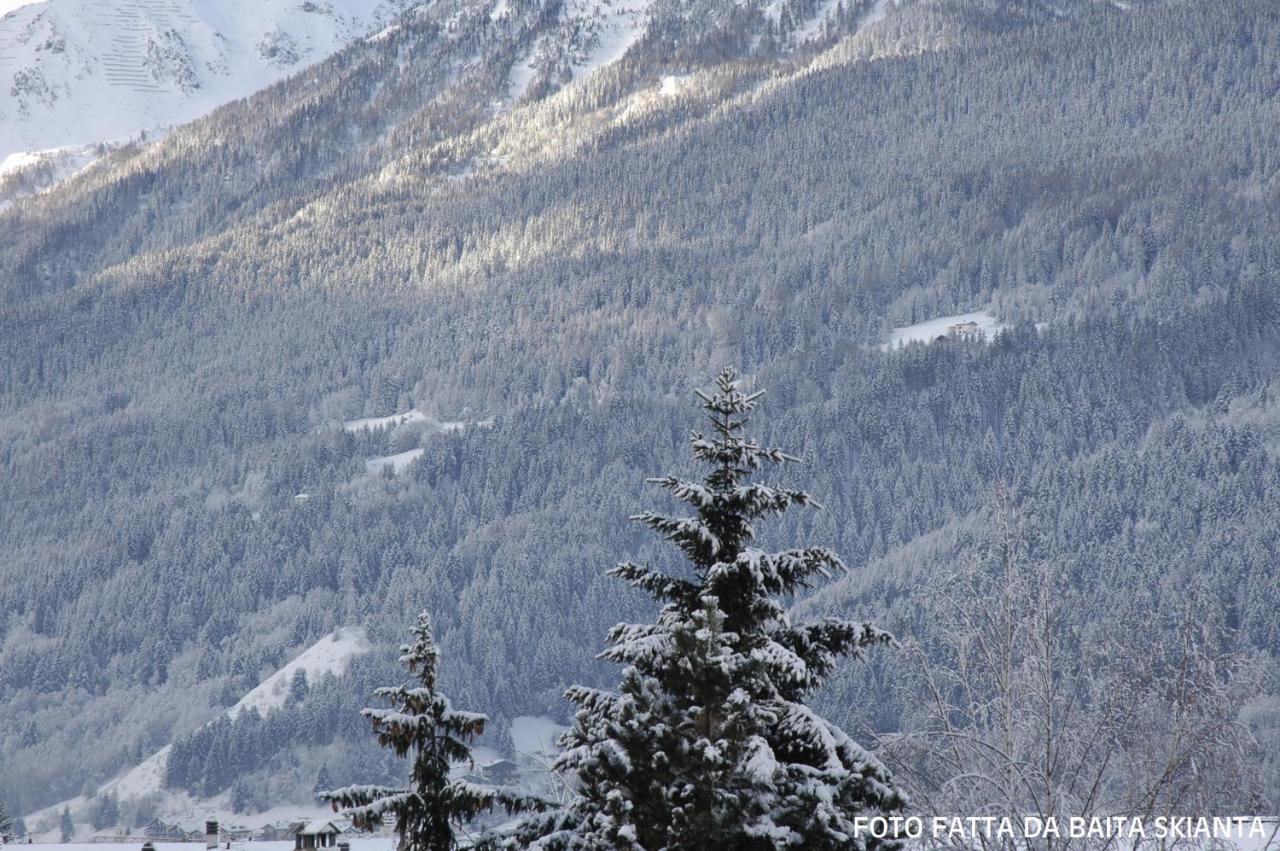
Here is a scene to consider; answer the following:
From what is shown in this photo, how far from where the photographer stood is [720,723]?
62.5 ft

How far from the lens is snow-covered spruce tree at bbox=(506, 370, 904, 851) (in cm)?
1881

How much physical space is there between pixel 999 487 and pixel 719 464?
10.3m

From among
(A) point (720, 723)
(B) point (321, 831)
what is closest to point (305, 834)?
(B) point (321, 831)

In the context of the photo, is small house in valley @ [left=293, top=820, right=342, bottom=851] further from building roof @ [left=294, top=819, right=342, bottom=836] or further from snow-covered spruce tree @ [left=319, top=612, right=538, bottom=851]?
snow-covered spruce tree @ [left=319, top=612, right=538, bottom=851]

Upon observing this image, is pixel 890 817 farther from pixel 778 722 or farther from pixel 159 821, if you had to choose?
pixel 159 821

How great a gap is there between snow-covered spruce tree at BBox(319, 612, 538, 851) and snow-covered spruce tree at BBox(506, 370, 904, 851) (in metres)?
0.83

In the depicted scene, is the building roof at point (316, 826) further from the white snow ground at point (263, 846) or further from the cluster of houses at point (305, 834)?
the white snow ground at point (263, 846)

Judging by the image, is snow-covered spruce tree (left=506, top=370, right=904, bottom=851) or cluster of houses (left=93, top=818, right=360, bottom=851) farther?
cluster of houses (left=93, top=818, right=360, bottom=851)

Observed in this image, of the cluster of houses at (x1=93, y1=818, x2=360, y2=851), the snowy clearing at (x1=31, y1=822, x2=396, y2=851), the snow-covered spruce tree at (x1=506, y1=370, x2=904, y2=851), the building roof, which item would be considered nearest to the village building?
the cluster of houses at (x1=93, y1=818, x2=360, y2=851)

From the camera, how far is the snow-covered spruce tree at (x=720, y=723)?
18.8m

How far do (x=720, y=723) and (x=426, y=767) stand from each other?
3.55m

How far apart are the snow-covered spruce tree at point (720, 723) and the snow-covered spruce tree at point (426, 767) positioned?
834 millimetres

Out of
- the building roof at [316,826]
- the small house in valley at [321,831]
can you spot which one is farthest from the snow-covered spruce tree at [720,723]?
the building roof at [316,826]

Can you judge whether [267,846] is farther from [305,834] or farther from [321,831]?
[321,831]
